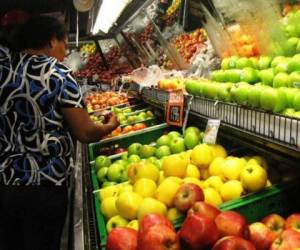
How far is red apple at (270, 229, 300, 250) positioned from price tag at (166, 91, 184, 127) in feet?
5.19

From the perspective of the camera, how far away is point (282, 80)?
6.67ft

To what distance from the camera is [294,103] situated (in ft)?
5.80

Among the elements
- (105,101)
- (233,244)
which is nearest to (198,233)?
(233,244)

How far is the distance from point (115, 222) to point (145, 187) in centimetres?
24

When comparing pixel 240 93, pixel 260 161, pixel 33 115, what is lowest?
pixel 260 161

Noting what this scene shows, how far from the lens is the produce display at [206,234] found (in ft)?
4.88

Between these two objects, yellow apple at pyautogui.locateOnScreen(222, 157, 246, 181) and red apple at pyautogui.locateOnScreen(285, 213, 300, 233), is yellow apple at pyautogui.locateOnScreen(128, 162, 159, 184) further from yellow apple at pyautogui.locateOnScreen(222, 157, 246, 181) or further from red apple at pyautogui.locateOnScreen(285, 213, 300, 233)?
red apple at pyautogui.locateOnScreen(285, 213, 300, 233)

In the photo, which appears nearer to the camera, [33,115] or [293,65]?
[293,65]

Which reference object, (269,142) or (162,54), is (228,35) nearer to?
(269,142)

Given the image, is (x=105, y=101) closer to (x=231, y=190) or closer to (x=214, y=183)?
(x=214, y=183)

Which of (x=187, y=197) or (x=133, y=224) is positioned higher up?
(x=187, y=197)

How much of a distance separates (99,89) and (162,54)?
11.7 ft

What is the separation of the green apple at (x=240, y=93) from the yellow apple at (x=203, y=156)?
1.43ft

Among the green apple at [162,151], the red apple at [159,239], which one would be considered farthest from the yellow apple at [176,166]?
the red apple at [159,239]
